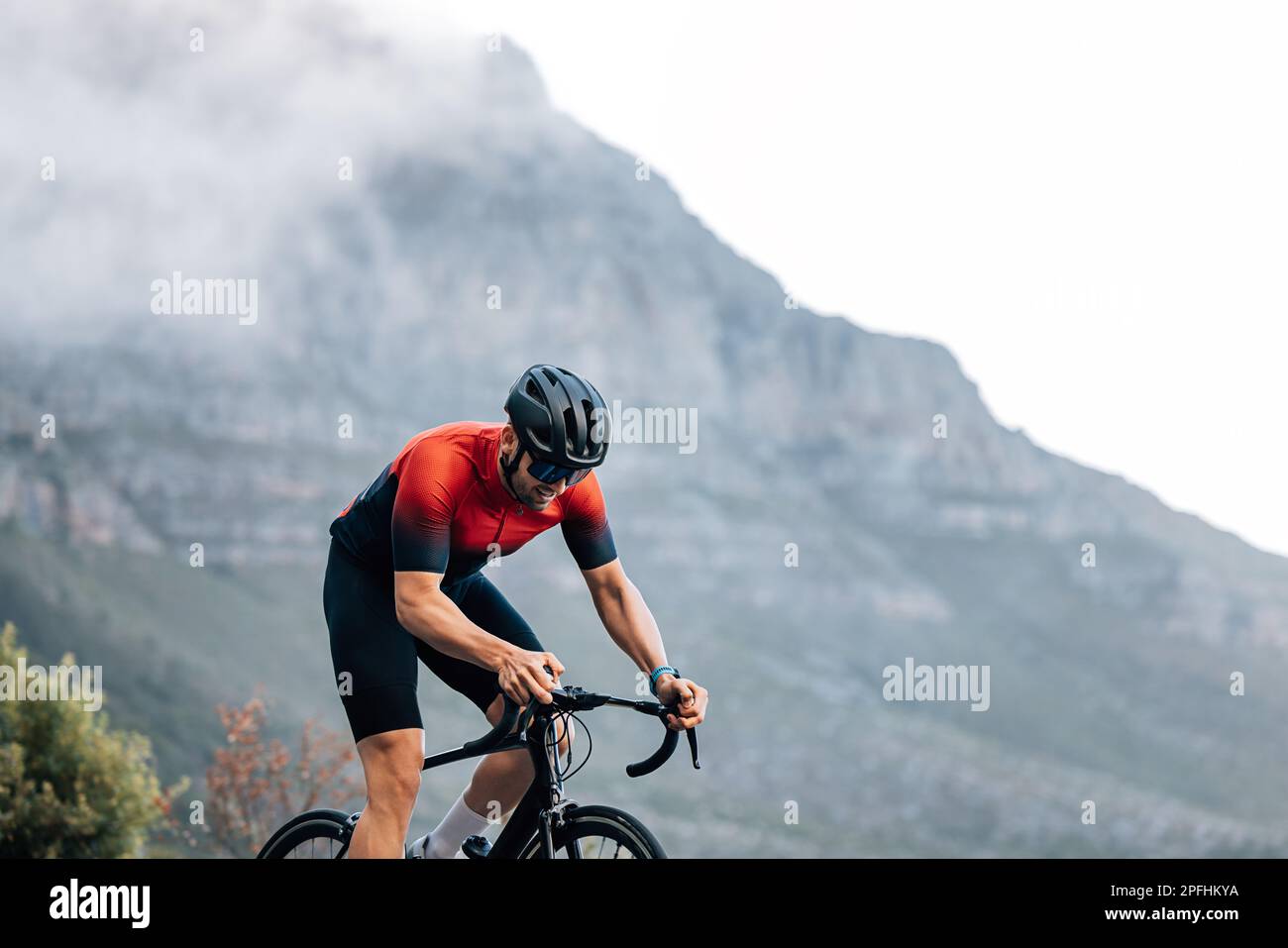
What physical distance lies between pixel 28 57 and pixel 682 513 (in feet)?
367

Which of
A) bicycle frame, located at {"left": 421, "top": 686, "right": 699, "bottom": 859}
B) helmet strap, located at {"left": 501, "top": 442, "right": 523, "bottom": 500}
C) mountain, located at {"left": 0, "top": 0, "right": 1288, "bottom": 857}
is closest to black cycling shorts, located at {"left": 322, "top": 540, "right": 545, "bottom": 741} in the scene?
bicycle frame, located at {"left": 421, "top": 686, "right": 699, "bottom": 859}

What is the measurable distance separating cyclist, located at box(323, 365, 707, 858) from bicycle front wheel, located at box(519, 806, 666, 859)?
311 millimetres

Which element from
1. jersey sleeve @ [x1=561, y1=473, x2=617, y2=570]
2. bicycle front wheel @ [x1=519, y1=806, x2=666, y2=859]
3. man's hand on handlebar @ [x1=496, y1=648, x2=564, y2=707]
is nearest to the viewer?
man's hand on handlebar @ [x1=496, y1=648, x2=564, y2=707]

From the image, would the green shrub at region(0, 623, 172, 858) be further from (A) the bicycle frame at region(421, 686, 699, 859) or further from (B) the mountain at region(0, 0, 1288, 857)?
(B) the mountain at region(0, 0, 1288, 857)

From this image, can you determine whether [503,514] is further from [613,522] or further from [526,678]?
[613,522]

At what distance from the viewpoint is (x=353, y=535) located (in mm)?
5172

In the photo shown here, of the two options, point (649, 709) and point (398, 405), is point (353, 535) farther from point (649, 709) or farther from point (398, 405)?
point (398, 405)

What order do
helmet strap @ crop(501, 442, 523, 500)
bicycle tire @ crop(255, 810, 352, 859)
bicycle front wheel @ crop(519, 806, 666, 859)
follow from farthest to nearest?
bicycle tire @ crop(255, 810, 352, 859) < helmet strap @ crop(501, 442, 523, 500) < bicycle front wheel @ crop(519, 806, 666, 859)

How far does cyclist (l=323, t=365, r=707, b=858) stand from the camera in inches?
182

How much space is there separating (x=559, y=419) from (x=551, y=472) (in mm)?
188

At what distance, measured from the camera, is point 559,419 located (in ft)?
15.2
